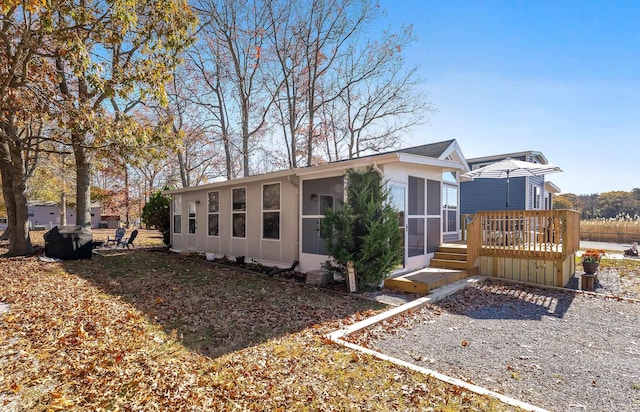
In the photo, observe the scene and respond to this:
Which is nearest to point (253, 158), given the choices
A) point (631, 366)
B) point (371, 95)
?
point (371, 95)

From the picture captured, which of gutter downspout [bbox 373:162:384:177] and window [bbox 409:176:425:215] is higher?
gutter downspout [bbox 373:162:384:177]

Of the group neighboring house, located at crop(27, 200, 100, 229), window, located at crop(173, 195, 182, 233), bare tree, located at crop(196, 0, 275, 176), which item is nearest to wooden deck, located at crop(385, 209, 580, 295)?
window, located at crop(173, 195, 182, 233)

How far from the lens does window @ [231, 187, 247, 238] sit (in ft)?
33.4

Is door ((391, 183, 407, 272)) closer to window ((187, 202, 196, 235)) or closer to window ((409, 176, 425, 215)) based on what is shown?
window ((409, 176, 425, 215))

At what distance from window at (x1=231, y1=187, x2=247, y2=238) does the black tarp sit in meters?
4.67

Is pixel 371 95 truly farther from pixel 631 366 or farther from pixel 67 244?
pixel 631 366

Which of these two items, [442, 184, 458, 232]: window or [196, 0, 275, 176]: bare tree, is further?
[196, 0, 275, 176]: bare tree

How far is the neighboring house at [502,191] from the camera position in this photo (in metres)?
15.2

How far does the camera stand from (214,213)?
11.5 m

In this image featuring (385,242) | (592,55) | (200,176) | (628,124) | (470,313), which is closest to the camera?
(470,313)

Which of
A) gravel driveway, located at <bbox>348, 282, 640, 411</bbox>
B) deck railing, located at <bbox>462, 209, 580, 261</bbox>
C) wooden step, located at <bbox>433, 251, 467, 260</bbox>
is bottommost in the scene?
gravel driveway, located at <bbox>348, 282, 640, 411</bbox>

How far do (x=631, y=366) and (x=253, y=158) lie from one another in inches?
827

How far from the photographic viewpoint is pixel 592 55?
9.48 meters

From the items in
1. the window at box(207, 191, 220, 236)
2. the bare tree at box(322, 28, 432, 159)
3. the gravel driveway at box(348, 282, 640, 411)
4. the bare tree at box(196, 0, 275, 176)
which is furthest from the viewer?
the bare tree at box(322, 28, 432, 159)
